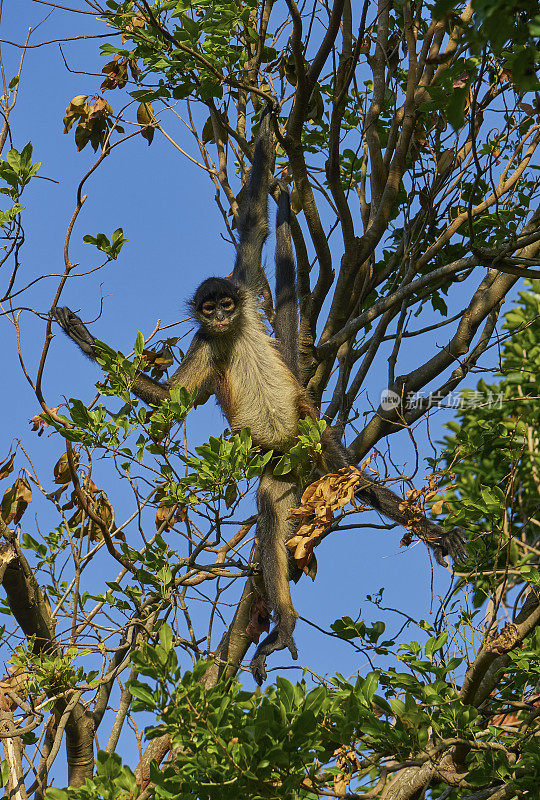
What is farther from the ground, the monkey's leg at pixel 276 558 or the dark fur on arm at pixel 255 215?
the dark fur on arm at pixel 255 215

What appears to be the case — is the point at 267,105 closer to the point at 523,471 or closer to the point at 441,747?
the point at 523,471

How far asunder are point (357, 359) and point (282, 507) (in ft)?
4.08

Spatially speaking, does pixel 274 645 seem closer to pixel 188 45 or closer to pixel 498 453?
pixel 498 453

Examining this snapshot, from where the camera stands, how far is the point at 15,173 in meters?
4.07

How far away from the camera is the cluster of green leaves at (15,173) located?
13.2ft

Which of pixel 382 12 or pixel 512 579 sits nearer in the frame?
pixel 512 579

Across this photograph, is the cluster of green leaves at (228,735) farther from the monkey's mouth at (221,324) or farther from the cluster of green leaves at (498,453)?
the monkey's mouth at (221,324)

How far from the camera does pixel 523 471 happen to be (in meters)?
4.44

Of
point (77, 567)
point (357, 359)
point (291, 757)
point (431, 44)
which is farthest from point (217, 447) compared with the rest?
point (431, 44)

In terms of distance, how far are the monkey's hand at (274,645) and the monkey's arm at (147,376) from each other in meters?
1.59

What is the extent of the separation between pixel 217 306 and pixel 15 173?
2051 millimetres

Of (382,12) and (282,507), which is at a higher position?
(382,12)
